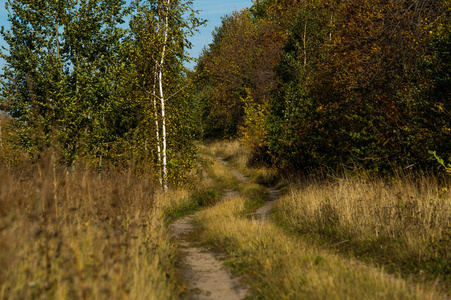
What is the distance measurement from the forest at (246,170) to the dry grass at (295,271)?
0.04 meters

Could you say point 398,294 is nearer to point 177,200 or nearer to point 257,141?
point 177,200

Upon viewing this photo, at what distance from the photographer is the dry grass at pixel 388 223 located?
6867 millimetres

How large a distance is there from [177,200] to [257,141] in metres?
11.7

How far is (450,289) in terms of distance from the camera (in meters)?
5.62

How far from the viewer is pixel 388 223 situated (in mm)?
8352

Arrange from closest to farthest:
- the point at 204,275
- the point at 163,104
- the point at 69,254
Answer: the point at 69,254 → the point at 204,275 → the point at 163,104

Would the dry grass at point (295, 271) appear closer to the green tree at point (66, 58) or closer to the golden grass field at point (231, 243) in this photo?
the golden grass field at point (231, 243)

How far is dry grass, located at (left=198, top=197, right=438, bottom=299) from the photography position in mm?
4926

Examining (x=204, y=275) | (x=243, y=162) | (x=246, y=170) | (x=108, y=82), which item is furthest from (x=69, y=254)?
(x=243, y=162)

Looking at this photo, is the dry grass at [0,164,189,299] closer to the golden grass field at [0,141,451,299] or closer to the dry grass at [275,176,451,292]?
the golden grass field at [0,141,451,299]

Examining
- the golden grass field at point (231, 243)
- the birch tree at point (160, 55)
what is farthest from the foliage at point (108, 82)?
the golden grass field at point (231, 243)

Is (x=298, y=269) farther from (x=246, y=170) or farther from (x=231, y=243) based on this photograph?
(x=246, y=170)

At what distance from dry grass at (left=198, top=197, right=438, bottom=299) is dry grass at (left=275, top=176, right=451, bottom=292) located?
3.22ft

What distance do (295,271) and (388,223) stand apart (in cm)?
354
